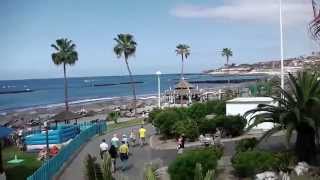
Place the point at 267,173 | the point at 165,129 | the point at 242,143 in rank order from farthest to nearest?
1. the point at 165,129
2. the point at 242,143
3. the point at 267,173

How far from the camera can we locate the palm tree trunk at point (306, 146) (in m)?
16.2

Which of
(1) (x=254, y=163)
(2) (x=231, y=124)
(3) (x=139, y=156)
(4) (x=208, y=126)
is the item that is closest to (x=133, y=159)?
(3) (x=139, y=156)

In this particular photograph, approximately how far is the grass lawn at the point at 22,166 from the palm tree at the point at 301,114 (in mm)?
10299

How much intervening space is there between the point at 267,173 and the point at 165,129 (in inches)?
603

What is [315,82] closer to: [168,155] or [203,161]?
[203,161]

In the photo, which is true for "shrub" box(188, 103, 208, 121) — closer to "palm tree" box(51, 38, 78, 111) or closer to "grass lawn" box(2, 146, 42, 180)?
"grass lawn" box(2, 146, 42, 180)

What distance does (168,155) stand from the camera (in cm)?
2273

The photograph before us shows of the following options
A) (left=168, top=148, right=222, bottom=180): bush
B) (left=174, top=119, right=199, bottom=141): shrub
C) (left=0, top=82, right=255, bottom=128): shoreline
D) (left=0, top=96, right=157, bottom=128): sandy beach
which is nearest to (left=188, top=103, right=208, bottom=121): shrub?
(left=174, top=119, right=199, bottom=141): shrub

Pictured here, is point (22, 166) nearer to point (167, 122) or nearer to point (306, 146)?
point (167, 122)

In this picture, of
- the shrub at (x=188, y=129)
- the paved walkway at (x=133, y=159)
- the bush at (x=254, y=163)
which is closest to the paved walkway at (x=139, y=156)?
the paved walkway at (x=133, y=159)

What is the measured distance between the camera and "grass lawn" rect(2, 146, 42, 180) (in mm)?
21391

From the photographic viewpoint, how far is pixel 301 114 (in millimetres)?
16094

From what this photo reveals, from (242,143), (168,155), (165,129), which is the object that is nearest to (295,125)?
(242,143)

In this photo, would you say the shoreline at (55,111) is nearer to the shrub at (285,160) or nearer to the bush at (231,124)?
the bush at (231,124)
